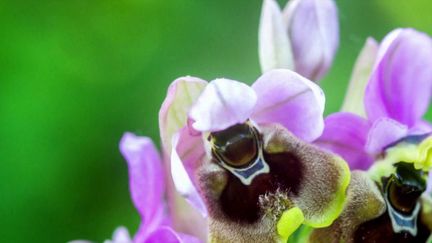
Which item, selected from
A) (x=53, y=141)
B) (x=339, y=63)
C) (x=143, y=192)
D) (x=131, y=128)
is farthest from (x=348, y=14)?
(x=143, y=192)

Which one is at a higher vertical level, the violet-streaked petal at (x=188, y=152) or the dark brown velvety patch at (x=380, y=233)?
the violet-streaked petal at (x=188, y=152)

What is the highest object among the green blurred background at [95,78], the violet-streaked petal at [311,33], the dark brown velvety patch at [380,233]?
the violet-streaked petal at [311,33]

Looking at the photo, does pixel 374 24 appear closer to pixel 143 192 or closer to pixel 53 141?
pixel 53 141

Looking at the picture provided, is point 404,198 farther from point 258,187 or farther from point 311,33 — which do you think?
point 311,33

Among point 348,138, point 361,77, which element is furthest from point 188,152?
point 361,77

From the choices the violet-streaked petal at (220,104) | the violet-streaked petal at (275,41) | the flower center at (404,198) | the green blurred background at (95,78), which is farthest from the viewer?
the green blurred background at (95,78)

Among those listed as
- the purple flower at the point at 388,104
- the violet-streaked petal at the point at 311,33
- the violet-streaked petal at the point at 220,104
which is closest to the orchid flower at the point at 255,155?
the violet-streaked petal at the point at 220,104

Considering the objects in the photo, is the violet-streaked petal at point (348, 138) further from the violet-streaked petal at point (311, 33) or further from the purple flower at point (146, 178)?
the purple flower at point (146, 178)
